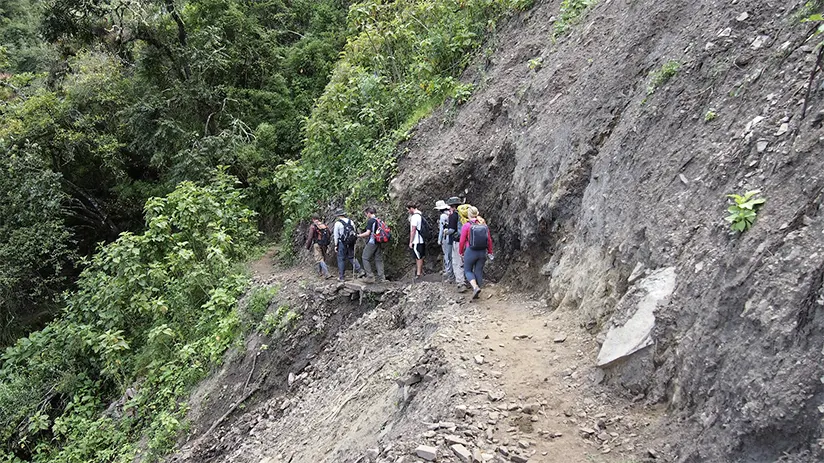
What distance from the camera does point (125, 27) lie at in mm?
17719

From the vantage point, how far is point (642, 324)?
5.15 m

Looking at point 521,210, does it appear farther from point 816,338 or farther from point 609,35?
point 816,338

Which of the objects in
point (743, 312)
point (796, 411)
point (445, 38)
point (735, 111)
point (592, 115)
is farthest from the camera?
point (445, 38)

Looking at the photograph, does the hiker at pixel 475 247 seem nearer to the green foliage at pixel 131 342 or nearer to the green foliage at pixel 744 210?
the green foliage at pixel 744 210

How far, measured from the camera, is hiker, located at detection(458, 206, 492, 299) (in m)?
8.18

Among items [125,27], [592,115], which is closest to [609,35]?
[592,115]

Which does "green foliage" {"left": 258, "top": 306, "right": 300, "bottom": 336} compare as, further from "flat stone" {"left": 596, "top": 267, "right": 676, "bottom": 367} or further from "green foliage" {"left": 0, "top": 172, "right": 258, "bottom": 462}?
"flat stone" {"left": 596, "top": 267, "right": 676, "bottom": 367}

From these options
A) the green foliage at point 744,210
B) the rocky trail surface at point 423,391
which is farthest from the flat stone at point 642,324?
the green foliage at point 744,210

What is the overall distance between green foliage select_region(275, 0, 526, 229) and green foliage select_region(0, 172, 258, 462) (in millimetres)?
2630

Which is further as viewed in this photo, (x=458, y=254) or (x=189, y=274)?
(x=189, y=274)

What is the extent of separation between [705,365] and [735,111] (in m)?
2.93

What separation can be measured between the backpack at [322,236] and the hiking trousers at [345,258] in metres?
0.68

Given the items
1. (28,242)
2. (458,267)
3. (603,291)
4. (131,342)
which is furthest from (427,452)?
(28,242)

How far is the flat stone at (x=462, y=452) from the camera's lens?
461 cm
